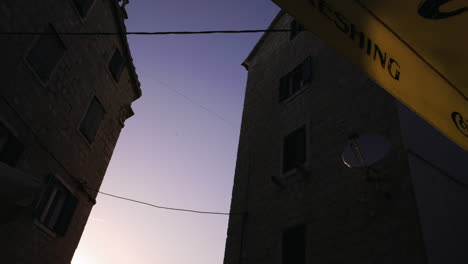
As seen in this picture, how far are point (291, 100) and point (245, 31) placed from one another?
621 cm

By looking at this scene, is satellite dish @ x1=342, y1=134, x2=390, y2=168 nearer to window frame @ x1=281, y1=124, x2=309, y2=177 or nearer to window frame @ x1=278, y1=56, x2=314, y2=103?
window frame @ x1=281, y1=124, x2=309, y2=177

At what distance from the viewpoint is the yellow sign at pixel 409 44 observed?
2.22 m

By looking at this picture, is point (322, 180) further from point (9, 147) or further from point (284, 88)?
point (9, 147)

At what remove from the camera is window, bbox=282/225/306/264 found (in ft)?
24.2

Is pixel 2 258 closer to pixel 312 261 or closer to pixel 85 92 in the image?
pixel 85 92

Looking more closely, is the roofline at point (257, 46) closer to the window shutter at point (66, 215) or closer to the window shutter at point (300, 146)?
the window shutter at point (300, 146)

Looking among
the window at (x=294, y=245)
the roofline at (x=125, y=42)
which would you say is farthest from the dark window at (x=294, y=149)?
the roofline at (x=125, y=42)

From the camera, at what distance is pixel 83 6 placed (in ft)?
35.1

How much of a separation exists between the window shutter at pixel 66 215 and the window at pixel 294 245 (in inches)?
262

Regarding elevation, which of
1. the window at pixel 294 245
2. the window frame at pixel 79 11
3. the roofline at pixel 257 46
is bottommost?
the window at pixel 294 245

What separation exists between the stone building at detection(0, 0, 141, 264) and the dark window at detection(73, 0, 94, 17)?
29mm

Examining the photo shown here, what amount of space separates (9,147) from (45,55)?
8.78ft

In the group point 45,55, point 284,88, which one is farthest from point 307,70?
point 45,55

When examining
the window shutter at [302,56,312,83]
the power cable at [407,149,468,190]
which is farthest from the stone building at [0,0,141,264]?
the power cable at [407,149,468,190]
